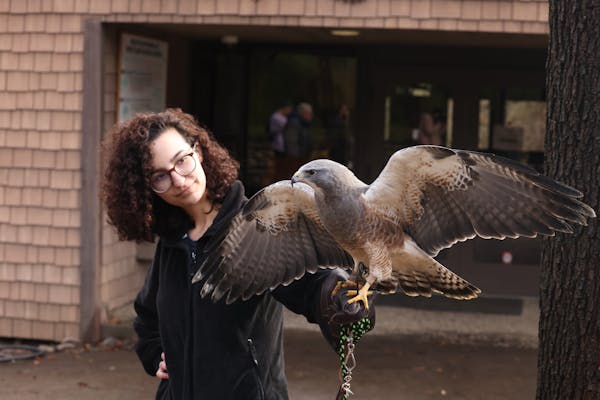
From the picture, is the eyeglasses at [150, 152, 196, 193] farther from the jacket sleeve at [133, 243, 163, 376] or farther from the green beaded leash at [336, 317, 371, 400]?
the green beaded leash at [336, 317, 371, 400]

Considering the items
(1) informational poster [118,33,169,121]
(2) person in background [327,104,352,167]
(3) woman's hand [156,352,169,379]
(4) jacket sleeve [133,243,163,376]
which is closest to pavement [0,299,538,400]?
(1) informational poster [118,33,169,121]

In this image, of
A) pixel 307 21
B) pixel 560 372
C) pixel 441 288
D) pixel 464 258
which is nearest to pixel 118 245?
pixel 307 21

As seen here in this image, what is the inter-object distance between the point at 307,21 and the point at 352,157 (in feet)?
8.38

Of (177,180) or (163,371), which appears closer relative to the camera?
(177,180)

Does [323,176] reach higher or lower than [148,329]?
higher

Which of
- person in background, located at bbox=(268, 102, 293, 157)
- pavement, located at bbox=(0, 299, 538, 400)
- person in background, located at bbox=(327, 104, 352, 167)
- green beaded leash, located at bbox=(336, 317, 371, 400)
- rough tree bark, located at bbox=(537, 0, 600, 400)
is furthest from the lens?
person in background, located at bbox=(268, 102, 293, 157)

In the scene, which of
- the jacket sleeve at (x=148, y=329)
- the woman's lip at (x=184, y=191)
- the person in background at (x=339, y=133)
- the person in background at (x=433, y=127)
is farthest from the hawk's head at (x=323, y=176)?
the person in background at (x=339, y=133)

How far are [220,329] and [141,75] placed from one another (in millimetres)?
5265

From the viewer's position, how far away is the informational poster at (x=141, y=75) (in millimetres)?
7195

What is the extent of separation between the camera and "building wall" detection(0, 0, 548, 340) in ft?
21.6

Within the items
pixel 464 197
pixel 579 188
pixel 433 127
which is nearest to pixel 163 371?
pixel 464 197

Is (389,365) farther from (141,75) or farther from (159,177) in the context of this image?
(159,177)

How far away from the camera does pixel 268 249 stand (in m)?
2.69

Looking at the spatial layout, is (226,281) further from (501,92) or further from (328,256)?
(501,92)
